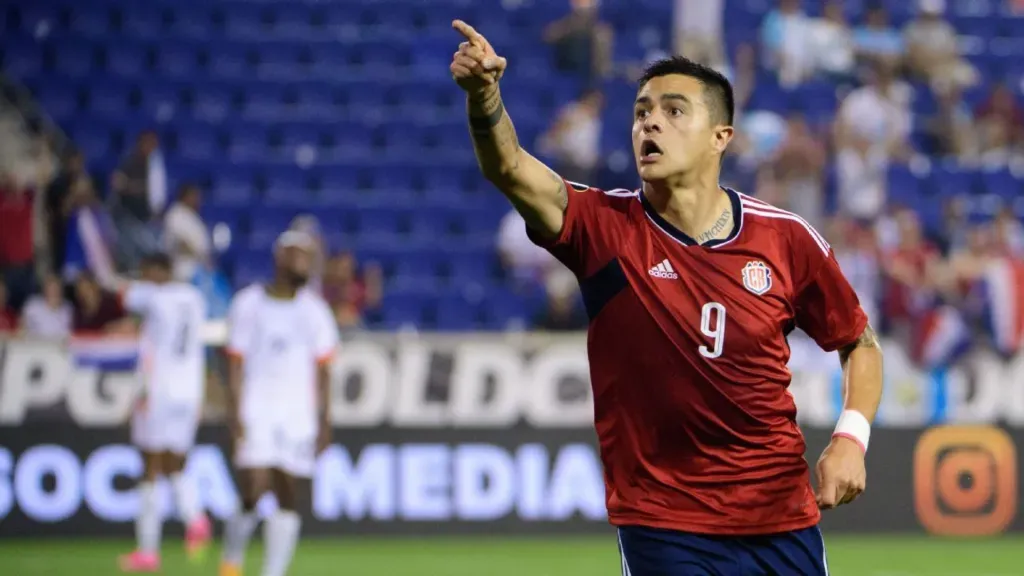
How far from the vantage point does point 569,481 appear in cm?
1380

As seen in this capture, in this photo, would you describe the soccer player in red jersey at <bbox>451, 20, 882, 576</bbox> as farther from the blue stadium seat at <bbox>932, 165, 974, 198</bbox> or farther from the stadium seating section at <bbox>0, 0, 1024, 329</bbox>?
the blue stadium seat at <bbox>932, 165, 974, 198</bbox>

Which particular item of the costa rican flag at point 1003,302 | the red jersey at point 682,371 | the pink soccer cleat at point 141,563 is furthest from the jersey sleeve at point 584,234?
the costa rican flag at point 1003,302

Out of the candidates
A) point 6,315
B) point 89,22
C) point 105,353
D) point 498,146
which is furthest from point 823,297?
point 89,22

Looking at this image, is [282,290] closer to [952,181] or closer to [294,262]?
[294,262]

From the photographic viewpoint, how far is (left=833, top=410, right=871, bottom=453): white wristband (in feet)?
16.5

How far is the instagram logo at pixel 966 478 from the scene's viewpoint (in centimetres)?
1405

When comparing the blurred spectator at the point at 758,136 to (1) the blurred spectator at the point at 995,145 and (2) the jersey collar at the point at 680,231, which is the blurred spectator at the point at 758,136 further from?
(2) the jersey collar at the point at 680,231

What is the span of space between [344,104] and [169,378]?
654cm

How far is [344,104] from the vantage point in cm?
1867

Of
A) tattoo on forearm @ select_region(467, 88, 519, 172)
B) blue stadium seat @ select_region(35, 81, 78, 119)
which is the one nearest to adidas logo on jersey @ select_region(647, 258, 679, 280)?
tattoo on forearm @ select_region(467, 88, 519, 172)

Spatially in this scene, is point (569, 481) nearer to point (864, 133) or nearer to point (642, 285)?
point (864, 133)

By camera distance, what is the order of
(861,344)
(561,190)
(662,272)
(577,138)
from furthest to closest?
(577,138)
(861,344)
(662,272)
(561,190)

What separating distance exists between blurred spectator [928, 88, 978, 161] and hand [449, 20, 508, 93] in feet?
49.3

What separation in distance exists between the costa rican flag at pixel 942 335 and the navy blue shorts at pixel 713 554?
9.87 m
